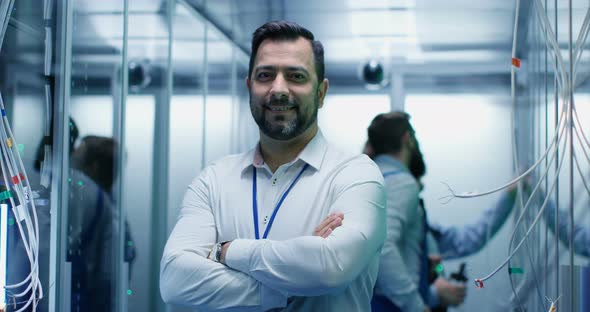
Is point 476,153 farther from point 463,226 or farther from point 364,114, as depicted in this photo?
point 364,114

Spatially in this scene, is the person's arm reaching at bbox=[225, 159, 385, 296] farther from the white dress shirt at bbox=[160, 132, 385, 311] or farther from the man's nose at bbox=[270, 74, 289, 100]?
the man's nose at bbox=[270, 74, 289, 100]

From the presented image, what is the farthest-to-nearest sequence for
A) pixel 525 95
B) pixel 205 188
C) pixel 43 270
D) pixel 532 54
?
pixel 525 95 → pixel 532 54 → pixel 43 270 → pixel 205 188

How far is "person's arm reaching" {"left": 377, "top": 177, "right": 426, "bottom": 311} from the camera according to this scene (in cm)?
232

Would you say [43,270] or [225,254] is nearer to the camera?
[225,254]

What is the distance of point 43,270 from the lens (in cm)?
188

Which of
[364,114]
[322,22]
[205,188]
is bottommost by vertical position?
[205,188]

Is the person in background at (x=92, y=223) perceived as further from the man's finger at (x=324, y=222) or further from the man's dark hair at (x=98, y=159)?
the man's finger at (x=324, y=222)

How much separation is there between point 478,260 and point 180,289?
71.0 inches

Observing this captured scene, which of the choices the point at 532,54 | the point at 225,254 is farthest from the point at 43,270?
the point at 532,54

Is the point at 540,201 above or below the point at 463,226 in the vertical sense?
above

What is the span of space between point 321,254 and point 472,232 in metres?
1.74

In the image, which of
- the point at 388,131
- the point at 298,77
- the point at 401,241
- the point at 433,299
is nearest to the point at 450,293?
the point at 433,299

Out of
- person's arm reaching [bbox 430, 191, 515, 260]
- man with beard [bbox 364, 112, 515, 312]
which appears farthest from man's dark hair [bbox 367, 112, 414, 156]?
person's arm reaching [bbox 430, 191, 515, 260]

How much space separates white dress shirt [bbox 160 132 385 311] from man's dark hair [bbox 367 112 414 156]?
0.96 m
